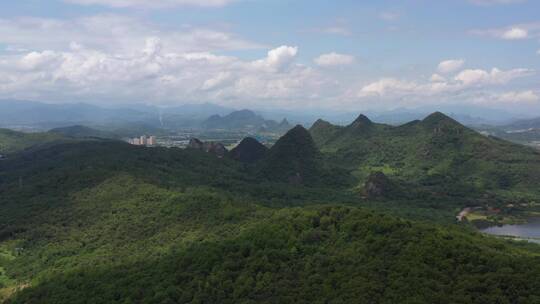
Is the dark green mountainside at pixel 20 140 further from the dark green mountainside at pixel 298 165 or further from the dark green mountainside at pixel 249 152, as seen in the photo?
the dark green mountainside at pixel 298 165

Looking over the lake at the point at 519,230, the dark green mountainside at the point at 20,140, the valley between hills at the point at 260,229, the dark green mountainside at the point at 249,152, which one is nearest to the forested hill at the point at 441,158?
the valley between hills at the point at 260,229

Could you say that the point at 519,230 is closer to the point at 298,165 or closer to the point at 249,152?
the point at 298,165

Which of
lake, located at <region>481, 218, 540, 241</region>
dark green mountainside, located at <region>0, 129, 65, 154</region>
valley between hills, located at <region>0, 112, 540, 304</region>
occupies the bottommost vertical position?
lake, located at <region>481, 218, 540, 241</region>

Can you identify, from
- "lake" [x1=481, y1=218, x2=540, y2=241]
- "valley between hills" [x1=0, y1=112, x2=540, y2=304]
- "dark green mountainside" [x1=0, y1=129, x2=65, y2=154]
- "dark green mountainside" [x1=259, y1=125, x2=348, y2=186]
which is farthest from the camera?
"dark green mountainside" [x1=0, y1=129, x2=65, y2=154]

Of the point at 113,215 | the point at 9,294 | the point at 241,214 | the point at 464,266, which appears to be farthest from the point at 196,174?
the point at 464,266

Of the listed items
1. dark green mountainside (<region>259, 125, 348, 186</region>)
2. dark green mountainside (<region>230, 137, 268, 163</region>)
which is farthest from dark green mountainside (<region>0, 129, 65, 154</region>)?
dark green mountainside (<region>259, 125, 348, 186</region>)

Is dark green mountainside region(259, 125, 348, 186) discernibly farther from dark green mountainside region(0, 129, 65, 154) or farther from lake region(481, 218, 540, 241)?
dark green mountainside region(0, 129, 65, 154)

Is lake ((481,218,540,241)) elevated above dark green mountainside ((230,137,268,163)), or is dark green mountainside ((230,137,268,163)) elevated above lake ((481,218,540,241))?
dark green mountainside ((230,137,268,163))
